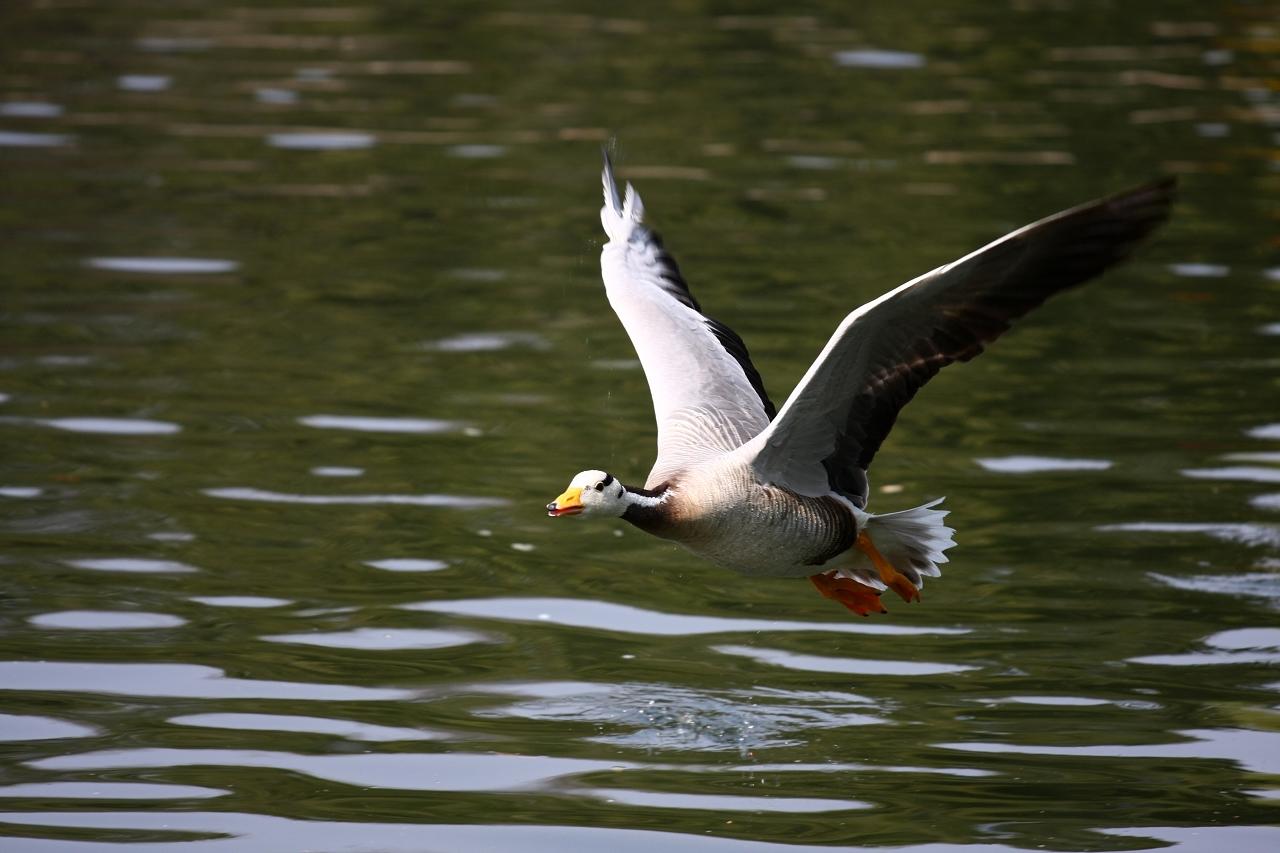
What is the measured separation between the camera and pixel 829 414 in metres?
7.67

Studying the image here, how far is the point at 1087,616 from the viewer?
9516 mm

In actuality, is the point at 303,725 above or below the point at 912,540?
below

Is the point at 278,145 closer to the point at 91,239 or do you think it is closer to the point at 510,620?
the point at 91,239

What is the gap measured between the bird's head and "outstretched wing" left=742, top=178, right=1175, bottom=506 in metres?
0.67

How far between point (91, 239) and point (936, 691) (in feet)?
34.0

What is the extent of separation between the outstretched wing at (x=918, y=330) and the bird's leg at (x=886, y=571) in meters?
0.22

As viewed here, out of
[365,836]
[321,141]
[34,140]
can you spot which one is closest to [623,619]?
[365,836]

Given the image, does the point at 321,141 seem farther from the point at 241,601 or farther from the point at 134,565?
the point at 241,601

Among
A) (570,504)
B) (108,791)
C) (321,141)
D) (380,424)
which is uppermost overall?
(321,141)

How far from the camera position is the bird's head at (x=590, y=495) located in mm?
7277

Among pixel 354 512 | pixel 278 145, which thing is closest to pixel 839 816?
pixel 354 512

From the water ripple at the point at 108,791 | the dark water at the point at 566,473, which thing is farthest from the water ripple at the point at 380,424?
the water ripple at the point at 108,791

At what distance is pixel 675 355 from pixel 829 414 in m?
1.51

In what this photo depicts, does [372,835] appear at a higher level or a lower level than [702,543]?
lower
